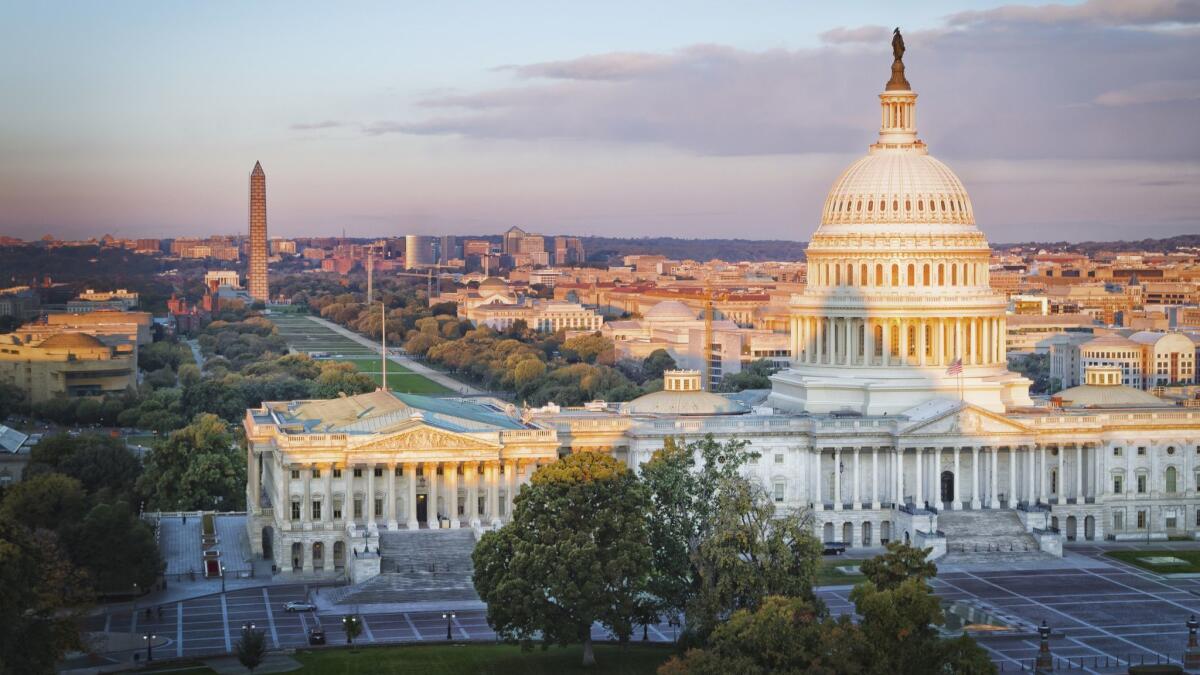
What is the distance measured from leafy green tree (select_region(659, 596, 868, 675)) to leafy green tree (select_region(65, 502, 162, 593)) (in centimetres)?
3783

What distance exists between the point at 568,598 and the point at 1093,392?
58.3 metres

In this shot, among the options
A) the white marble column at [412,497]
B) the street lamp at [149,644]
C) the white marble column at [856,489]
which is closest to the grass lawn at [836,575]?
the white marble column at [856,489]

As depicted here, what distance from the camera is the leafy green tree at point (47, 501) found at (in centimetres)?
10488

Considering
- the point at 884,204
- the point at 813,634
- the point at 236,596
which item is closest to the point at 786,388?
the point at 884,204

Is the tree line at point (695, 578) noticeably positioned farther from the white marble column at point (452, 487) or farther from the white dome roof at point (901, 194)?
the white dome roof at point (901, 194)

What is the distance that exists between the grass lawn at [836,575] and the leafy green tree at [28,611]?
4151cm

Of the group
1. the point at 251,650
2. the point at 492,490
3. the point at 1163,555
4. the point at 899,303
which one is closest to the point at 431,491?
the point at 492,490

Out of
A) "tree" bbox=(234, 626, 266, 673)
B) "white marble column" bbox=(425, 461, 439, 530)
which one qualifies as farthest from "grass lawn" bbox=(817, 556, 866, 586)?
"tree" bbox=(234, 626, 266, 673)

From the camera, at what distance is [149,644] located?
288ft

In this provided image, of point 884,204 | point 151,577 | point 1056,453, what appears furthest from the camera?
point 884,204

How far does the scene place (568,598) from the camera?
83688 millimetres

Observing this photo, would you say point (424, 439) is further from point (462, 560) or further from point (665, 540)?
point (665, 540)

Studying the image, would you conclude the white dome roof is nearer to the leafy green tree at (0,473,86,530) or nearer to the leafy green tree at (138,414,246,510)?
the leafy green tree at (138,414,246,510)

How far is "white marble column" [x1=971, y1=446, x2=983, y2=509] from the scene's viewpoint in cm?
12228
